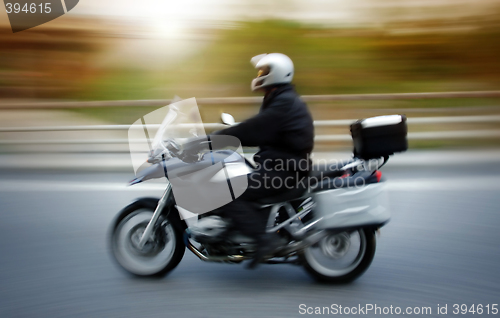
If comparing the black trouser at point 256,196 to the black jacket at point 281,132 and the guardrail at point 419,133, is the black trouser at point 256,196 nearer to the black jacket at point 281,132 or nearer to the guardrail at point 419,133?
the black jacket at point 281,132

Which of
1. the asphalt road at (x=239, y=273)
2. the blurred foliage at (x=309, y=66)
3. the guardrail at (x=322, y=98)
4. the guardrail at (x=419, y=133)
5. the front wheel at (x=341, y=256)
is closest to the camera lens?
the asphalt road at (x=239, y=273)

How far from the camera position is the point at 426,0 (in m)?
12.7

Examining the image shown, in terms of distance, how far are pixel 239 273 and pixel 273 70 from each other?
1544 millimetres

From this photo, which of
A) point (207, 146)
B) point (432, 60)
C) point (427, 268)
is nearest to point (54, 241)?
point (207, 146)

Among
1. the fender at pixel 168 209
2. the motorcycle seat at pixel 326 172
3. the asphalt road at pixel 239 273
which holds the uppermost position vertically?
the motorcycle seat at pixel 326 172

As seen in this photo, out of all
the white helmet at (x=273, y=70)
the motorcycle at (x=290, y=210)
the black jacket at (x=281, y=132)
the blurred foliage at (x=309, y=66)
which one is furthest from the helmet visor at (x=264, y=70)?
the blurred foliage at (x=309, y=66)

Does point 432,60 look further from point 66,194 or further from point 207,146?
point 207,146

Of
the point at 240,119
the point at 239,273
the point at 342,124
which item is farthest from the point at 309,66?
the point at 239,273

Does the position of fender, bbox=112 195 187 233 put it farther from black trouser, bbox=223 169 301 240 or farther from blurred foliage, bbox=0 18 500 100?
blurred foliage, bbox=0 18 500 100

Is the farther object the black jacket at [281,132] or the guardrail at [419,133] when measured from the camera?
the guardrail at [419,133]

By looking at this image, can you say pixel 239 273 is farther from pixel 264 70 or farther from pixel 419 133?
pixel 419 133

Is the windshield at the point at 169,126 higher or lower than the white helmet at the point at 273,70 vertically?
lower

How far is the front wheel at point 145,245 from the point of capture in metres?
3.85

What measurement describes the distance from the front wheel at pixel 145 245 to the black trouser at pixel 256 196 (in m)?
0.53
